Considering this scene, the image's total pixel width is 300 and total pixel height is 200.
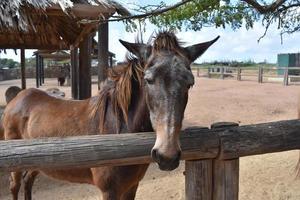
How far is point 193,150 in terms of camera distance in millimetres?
2262

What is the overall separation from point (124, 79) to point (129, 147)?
27.3 inches

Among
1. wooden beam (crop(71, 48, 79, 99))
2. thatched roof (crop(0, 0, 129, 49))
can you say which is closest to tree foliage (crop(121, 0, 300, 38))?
thatched roof (crop(0, 0, 129, 49))

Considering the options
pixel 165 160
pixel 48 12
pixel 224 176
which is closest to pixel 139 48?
pixel 165 160

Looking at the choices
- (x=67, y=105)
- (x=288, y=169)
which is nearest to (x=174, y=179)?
(x=288, y=169)

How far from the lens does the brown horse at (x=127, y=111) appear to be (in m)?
2.00

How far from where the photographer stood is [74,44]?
724 cm

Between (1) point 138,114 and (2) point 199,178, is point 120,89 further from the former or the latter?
(2) point 199,178

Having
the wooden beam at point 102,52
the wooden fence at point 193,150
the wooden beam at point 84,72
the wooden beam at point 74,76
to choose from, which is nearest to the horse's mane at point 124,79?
the wooden fence at point 193,150

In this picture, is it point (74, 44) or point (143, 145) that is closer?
point (143, 145)

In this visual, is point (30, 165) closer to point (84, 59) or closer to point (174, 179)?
point (174, 179)

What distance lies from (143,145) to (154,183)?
9.73 feet

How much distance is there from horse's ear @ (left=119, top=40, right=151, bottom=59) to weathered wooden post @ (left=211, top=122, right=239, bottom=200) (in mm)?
629

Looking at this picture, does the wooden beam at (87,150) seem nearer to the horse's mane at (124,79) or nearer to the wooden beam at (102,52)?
the horse's mane at (124,79)

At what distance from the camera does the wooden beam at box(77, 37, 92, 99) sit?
21.4 ft
